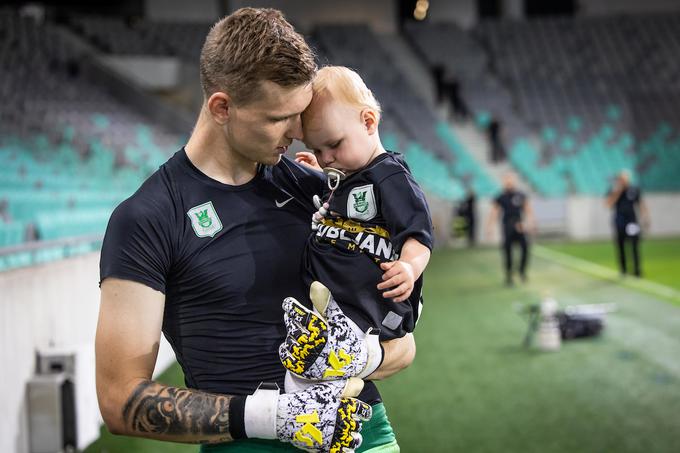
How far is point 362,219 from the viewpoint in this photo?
232 centimetres

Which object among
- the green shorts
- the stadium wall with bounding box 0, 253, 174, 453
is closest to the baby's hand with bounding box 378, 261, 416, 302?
the green shorts

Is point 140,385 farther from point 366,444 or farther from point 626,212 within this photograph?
point 626,212

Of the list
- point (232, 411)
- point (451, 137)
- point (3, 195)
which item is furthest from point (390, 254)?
point (451, 137)

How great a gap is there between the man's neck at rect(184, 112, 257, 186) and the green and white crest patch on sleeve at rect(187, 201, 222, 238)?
0.36 feet

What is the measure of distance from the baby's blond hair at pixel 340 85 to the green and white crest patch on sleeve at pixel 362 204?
246 mm

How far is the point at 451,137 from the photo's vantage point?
27750 mm

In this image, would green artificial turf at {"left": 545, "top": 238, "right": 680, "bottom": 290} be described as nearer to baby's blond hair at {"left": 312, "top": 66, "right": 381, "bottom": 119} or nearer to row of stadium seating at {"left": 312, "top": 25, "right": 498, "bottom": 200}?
row of stadium seating at {"left": 312, "top": 25, "right": 498, "bottom": 200}

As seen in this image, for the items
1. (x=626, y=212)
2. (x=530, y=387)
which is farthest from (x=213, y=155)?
(x=626, y=212)

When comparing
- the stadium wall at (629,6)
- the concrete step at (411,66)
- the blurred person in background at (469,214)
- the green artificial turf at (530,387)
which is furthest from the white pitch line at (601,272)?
the stadium wall at (629,6)

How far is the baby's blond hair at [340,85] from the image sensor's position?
2295 millimetres

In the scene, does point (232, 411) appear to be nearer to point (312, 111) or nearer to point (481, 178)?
point (312, 111)

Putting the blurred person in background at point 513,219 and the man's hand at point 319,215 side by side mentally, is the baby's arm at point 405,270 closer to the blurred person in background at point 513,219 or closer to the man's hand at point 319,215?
the man's hand at point 319,215

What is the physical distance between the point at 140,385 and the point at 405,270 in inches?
27.8

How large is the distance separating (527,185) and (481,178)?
1.45m
